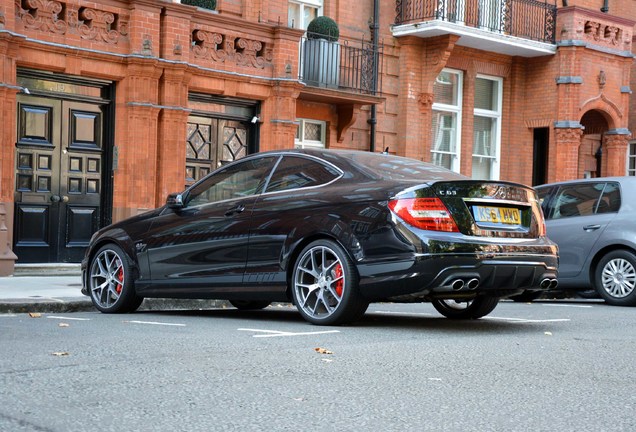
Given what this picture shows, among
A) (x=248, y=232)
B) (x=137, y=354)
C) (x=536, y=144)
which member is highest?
(x=536, y=144)

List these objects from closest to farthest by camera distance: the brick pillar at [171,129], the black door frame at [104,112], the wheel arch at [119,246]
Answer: the wheel arch at [119,246]
the black door frame at [104,112]
the brick pillar at [171,129]

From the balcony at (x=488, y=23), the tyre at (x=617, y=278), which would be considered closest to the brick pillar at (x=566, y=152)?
the balcony at (x=488, y=23)

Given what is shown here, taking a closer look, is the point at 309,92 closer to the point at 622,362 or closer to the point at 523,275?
the point at 523,275

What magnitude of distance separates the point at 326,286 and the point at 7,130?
8021mm

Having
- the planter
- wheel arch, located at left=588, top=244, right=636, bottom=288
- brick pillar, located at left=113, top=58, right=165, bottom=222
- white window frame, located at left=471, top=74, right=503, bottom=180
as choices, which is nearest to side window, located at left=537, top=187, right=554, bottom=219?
wheel arch, located at left=588, top=244, right=636, bottom=288

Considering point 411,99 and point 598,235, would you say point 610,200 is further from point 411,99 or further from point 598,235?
point 411,99

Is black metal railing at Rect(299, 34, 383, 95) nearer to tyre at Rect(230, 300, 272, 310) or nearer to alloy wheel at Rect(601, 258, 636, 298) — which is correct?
alloy wheel at Rect(601, 258, 636, 298)

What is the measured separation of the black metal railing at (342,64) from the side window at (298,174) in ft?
34.1

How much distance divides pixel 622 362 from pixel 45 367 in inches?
140

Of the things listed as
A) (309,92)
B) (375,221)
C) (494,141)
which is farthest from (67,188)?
(494,141)

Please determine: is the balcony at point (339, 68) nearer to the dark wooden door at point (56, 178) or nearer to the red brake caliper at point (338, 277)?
the dark wooden door at point (56, 178)

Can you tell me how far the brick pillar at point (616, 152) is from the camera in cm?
2583

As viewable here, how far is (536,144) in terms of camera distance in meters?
25.7

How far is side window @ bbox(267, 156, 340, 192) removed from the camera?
8.70m
